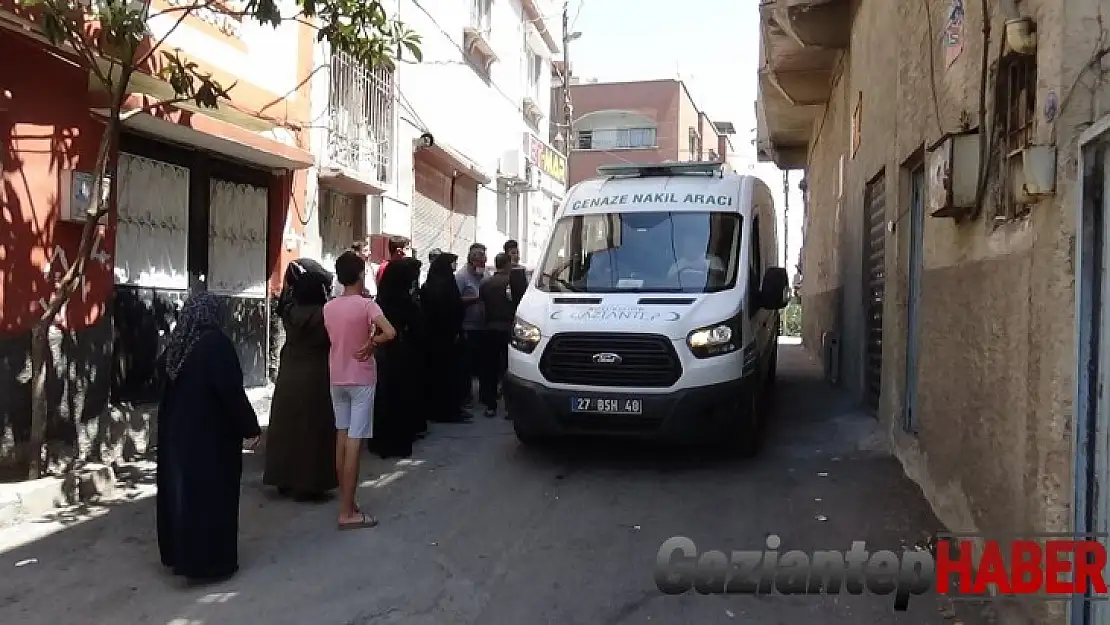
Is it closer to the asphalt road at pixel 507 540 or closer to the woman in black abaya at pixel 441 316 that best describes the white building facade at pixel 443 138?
the woman in black abaya at pixel 441 316

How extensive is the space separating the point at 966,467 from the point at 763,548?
1.25m

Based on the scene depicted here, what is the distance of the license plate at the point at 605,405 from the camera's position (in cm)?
655

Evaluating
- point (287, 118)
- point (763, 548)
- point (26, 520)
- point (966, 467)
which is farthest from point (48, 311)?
point (966, 467)

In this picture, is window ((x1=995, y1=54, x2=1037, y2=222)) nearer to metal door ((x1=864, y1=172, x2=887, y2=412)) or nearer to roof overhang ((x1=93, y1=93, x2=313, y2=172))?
metal door ((x1=864, y1=172, x2=887, y2=412))

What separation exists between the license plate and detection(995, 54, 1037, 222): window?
2.99 meters

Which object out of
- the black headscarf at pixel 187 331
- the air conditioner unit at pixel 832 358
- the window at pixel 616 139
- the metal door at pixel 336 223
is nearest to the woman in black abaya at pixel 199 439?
the black headscarf at pixel 187 331

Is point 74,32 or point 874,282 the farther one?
point 874,282

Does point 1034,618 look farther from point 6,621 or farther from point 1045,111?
point 6,621

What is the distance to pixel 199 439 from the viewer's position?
4.62 meters

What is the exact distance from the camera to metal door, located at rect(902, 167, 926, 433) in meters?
6.58

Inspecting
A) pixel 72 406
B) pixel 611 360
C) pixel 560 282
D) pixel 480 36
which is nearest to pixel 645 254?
pixel 560 282

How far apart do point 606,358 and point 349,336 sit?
204 centimetres

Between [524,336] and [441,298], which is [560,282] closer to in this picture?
[524,336]

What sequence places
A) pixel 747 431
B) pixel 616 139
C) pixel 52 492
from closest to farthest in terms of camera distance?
pixel 52 492, pixel 747 431, pixel 616 139
